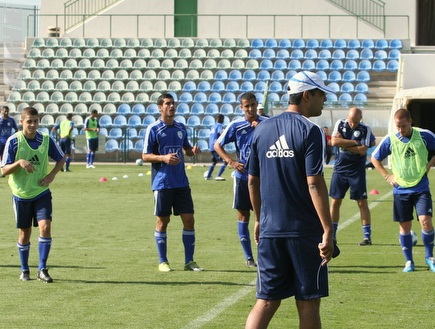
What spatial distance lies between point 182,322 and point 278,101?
2918cm

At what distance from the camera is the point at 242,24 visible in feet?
148

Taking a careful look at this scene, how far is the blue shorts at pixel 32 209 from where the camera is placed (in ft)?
35.1

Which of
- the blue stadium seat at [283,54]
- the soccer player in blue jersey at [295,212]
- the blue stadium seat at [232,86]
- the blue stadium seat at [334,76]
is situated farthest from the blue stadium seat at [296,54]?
the soccer player in blue jersey at [295,212]

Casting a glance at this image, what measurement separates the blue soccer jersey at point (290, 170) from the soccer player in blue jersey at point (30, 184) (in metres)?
4.68

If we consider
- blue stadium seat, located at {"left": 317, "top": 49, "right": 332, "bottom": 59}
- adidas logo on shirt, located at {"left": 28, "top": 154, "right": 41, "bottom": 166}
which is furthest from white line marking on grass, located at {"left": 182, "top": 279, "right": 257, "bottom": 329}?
blue stadium seat, located at {"left": 317, "top": 49, "right": 332, "bottom": 59}

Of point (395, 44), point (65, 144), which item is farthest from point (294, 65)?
point (65, 144)

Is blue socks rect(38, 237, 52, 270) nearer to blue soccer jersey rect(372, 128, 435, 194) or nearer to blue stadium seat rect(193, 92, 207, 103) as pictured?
blue soccer jersey rect(372, 128, 435, 194)

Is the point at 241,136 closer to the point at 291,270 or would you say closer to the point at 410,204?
the point at 410,204

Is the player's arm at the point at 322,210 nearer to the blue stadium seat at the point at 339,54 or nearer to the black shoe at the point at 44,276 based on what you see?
the black shoe at the point at 44,276

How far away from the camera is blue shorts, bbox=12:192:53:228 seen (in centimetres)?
1071

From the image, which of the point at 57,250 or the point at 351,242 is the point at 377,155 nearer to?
the point at 351,242

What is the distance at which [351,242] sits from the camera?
14664 mm

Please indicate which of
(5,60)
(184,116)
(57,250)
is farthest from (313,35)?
(57,250)

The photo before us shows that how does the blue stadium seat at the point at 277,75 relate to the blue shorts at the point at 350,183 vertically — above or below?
above
